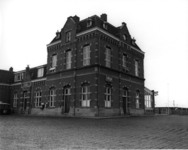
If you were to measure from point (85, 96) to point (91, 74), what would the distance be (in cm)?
307

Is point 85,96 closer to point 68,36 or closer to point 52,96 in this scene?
point 52,96

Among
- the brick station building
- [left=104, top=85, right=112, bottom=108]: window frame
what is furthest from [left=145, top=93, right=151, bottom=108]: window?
[left=104, top=85, right=112, bottom=108]: window frame

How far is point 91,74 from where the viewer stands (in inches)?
1001

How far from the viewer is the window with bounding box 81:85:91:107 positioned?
993 inches

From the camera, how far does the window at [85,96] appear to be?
82.8 feet

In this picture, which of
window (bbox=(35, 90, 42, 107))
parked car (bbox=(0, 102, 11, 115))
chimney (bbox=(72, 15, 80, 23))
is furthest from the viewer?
parked car (bbox=(0, 102, 11, 115))

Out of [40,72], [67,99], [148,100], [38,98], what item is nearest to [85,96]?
[67,99]

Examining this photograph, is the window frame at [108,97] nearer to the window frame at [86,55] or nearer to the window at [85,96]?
the window at [85,96]

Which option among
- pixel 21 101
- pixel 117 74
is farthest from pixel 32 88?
pixel 117 74

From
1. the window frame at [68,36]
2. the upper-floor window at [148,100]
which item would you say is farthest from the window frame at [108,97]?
the upper-floor window at [148,100]

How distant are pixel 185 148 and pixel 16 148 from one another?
222 inches

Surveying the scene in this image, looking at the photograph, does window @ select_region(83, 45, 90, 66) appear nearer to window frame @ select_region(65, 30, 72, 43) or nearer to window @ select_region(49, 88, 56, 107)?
window frame @ select_region(65, 30, 72, 43)

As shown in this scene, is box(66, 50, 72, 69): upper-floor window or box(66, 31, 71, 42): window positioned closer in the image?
box(66, 50, 72, 69): upper-floor window

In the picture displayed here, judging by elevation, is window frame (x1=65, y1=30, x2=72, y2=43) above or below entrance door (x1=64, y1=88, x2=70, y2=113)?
above
